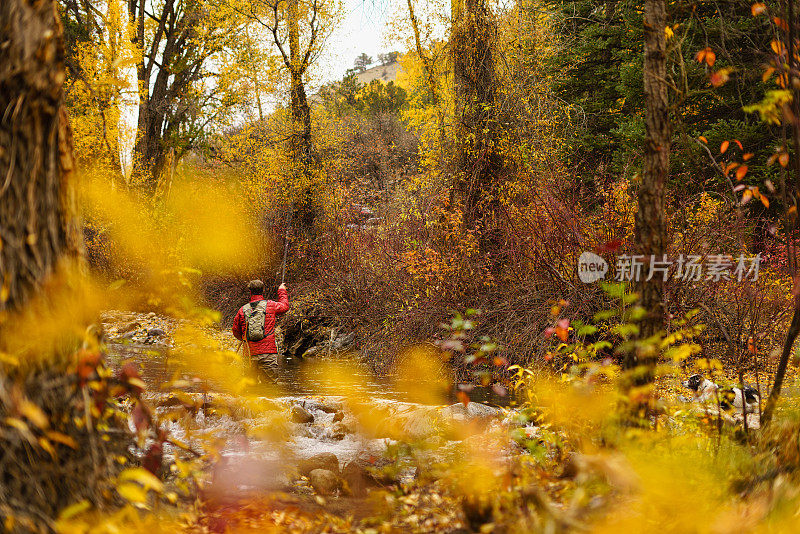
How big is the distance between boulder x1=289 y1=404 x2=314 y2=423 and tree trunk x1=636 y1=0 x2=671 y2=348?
5.01 meters

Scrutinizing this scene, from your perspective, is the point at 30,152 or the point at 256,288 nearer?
the point at 30,152

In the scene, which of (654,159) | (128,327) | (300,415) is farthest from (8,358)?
(128,327)

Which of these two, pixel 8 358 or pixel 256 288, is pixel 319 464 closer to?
pixel 256 288

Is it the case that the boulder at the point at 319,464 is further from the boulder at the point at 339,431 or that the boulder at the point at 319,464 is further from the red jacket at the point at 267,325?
the red jacket at the point at 267,325

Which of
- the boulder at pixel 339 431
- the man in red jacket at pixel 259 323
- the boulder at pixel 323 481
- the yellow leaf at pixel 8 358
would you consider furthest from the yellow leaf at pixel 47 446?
the man in red jacket at pixel 259 323

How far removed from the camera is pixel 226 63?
2036 cm

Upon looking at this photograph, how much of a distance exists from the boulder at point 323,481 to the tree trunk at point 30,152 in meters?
3.04

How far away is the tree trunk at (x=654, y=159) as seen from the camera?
12.0ft

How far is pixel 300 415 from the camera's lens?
7.71m

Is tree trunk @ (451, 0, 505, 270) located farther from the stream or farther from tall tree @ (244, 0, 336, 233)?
tall tree @ (244, 0, 336, 233)

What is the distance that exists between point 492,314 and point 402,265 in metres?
2.42

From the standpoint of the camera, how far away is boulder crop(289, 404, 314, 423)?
767cm

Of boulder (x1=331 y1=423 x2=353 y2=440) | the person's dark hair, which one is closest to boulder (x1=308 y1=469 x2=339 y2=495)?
boulder (x1=331 y1=423 x2=353 y2=440)

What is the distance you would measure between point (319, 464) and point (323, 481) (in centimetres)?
66
